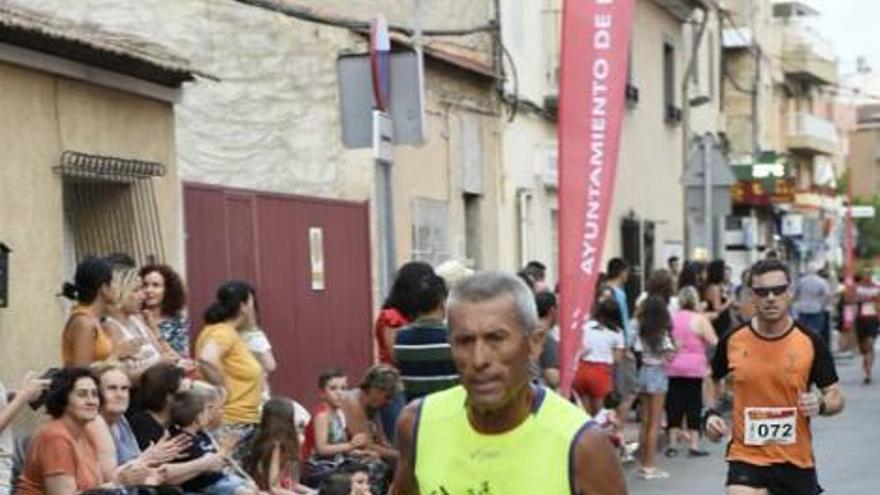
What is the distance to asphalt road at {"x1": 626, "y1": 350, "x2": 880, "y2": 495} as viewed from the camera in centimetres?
1573

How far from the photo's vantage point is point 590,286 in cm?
1166

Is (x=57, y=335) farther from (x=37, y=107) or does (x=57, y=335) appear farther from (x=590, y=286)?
(x=590, y=286)

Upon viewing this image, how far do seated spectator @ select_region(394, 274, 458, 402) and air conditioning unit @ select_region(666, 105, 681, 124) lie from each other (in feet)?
86.3

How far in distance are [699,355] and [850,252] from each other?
143 ft

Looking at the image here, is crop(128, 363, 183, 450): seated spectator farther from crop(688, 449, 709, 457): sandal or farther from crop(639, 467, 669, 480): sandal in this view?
crop(688, 449, 709, 457): sandal

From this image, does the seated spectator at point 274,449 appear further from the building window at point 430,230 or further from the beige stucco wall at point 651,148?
the beige stucco wall at point 651,148

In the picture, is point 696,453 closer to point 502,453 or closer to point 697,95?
point 502,453

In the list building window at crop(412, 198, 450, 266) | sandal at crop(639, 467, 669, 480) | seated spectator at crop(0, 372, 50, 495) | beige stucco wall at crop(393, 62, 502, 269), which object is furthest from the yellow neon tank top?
building window at crop(412, 198, 450, 266)

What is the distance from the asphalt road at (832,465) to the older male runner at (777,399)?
193 inches

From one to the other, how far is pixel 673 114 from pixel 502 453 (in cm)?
3276

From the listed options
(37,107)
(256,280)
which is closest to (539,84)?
(256,280)

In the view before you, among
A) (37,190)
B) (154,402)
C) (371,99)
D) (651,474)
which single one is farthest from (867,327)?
(154,402)

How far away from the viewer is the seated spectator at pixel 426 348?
10.3 meters

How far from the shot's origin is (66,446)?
912cm
